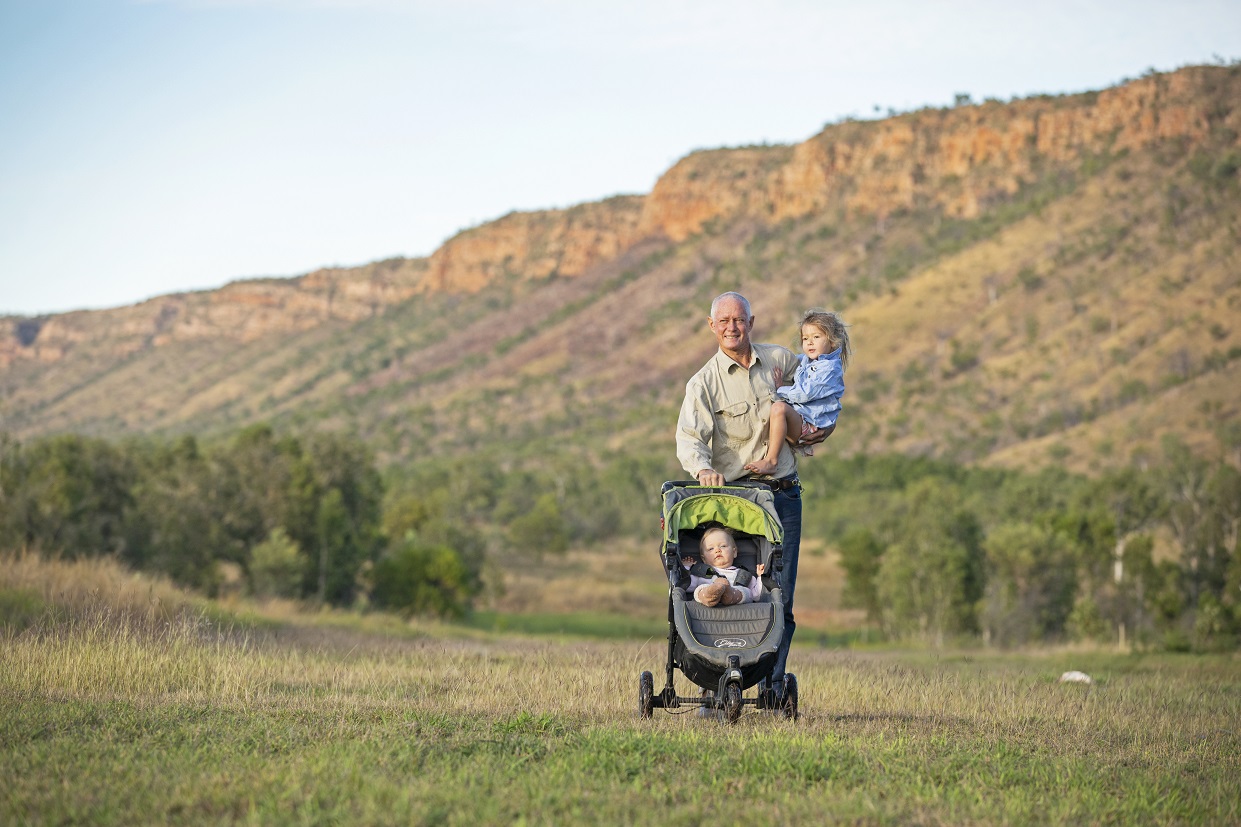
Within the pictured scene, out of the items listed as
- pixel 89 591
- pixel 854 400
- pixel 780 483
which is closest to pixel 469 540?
pixel 89 591

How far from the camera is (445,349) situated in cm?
16812

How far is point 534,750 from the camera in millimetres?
6090

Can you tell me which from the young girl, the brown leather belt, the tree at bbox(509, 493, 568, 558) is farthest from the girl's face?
the tree at bbox(509, 493, 568, 558)

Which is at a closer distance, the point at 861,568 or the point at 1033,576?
the point at 1033,576

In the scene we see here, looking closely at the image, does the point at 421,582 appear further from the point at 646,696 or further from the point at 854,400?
the point at 854,400

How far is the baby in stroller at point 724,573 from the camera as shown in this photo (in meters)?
7.54

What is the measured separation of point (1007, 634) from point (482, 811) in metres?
38.4

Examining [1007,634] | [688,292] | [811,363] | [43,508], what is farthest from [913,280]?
[811,363]

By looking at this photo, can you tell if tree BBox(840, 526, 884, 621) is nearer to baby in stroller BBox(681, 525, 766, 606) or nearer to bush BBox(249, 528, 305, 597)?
bush BBox(249, 528, 305, 597)

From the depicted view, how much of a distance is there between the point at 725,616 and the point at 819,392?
1.61 m

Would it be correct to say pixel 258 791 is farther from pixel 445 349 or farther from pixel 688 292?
pixel 445 349

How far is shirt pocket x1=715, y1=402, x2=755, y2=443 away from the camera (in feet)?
26.5

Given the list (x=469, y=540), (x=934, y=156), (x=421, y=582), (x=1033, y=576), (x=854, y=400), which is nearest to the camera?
(x=421, y=582)

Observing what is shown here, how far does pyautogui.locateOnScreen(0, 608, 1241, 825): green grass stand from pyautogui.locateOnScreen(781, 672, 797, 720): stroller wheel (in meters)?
0.10
